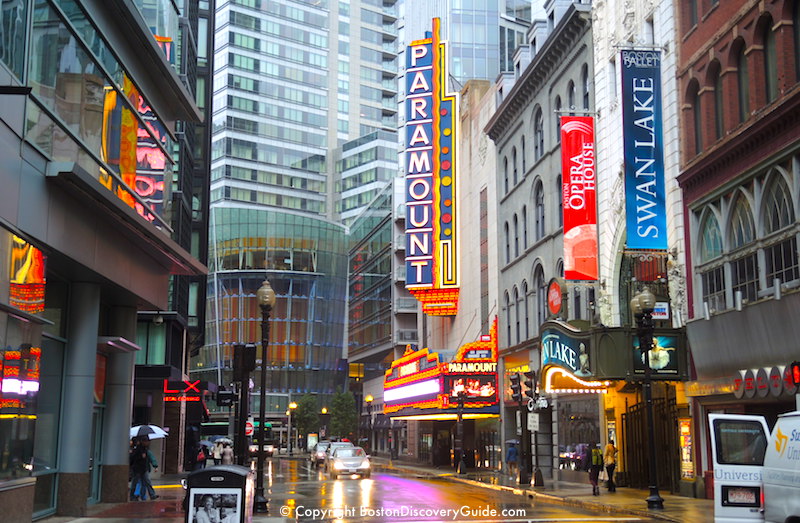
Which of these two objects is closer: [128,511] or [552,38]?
[128,511]

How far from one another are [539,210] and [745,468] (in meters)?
31.5

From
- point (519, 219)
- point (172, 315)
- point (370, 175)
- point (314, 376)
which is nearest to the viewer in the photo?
point (172, 315)

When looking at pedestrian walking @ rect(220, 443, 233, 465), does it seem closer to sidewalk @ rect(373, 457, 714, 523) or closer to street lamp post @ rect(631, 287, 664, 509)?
sidewalk @ rect(373, 457, 714, 523)

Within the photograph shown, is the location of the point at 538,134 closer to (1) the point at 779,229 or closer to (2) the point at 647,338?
(2) the point at 647,338

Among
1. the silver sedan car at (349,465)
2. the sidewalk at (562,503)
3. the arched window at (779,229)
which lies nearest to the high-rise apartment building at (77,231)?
the sidewalk at (562,503)

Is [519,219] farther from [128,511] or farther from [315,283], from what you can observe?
[315,283]

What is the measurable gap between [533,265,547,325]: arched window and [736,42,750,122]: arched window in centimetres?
1852

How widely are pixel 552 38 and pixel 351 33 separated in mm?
116999

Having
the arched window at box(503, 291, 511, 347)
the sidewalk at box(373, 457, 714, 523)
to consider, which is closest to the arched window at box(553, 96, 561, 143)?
the arched window at box(503, 291, 511, 347)

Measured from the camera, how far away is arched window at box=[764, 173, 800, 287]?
23469 mm

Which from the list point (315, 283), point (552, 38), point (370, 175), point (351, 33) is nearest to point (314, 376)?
point (315, 283)

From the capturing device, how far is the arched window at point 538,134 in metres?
45.8

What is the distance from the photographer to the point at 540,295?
149 ft

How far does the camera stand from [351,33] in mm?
155375
